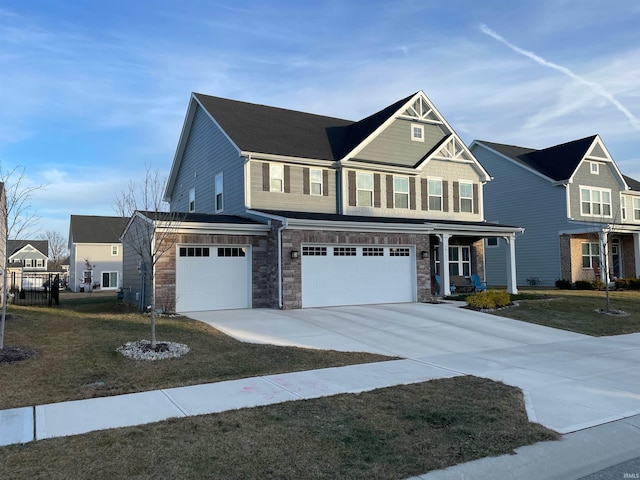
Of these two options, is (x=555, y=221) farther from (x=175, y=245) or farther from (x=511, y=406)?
(x=511, y=406)

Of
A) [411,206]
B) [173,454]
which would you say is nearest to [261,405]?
[173,454]

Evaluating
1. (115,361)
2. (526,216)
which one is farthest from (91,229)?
(115,361)

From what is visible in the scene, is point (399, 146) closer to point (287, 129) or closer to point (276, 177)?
point (287, 129)

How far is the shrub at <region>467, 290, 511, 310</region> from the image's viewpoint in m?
16.6

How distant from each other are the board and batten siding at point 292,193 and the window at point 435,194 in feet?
16.6

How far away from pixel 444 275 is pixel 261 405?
15.3 m

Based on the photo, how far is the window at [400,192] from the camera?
2208cm

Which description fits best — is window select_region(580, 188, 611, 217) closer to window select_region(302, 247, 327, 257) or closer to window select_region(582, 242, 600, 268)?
window select_region(582, 242, 600, 268)

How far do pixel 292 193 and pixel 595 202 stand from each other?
65.2ft

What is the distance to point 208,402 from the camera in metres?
6.67

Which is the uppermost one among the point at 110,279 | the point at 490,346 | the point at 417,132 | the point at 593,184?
the point at 417,132

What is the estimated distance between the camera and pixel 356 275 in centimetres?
1775

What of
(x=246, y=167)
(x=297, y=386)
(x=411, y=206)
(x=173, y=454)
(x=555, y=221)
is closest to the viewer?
(x=173, y=454)

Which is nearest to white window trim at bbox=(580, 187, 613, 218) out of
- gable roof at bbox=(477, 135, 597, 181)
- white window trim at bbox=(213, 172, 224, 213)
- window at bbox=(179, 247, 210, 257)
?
gable roof at bbox=(477, 135, 597, 181)
